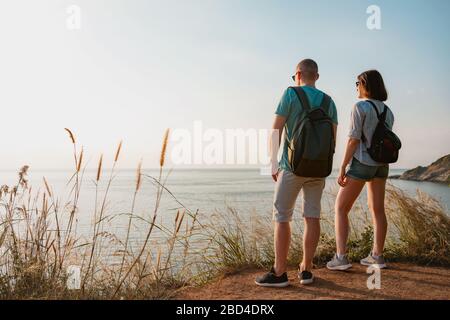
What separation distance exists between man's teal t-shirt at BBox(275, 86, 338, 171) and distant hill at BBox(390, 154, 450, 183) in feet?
64.5

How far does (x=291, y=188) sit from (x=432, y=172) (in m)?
22.1

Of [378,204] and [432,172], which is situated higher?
[378,204]

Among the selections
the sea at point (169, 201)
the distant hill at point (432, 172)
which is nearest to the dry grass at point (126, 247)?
the sea at point (169, 201)

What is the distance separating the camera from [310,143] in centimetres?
364

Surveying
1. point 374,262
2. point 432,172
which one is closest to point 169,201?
point 432,172

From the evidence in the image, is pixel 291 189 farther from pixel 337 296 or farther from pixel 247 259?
pixel 247 259

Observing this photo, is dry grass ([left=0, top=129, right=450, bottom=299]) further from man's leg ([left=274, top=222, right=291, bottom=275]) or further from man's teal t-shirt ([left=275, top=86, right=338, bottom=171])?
man's teal t-shirt ([left=275, top=86, right=338, bottom=171])

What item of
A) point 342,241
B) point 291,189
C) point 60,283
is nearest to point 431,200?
point 342,241

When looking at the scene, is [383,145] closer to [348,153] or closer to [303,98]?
[348,153]

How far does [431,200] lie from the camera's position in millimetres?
5535

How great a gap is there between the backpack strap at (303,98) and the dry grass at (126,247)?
121cm

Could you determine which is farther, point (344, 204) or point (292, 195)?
point (344, 204)

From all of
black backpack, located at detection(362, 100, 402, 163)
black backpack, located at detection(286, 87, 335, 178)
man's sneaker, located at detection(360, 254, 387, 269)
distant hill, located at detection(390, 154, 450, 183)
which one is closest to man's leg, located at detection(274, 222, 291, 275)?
black backpack, located at detection(286, 87, 335, 178)
